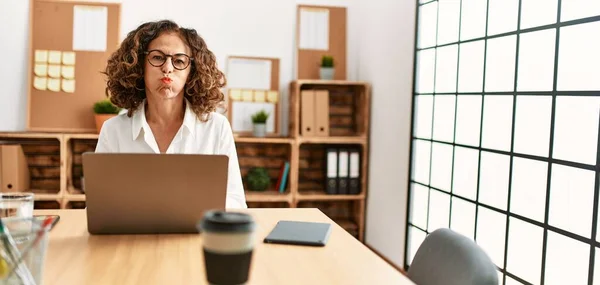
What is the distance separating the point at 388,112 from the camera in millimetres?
4090

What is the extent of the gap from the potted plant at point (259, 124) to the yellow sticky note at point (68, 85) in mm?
1299

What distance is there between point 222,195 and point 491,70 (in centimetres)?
181

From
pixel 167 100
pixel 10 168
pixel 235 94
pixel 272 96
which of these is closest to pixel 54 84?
pixel 10 168

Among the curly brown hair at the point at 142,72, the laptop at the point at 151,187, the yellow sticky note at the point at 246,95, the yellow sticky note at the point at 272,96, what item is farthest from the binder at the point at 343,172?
the laptop at the point at 151,187

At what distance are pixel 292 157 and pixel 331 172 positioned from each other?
1.04 feet

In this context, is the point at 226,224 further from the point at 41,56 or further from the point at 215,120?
the point at 41,56

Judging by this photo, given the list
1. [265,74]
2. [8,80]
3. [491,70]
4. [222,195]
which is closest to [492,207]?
[491,70]

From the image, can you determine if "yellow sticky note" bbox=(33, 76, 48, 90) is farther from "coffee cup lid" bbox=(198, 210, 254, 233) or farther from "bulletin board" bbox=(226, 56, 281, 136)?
"coffee cup lid" bbox=(198, 210, 254, 233)

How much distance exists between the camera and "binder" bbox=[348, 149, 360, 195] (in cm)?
436

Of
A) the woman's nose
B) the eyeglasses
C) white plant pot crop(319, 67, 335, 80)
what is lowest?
the woman's nose

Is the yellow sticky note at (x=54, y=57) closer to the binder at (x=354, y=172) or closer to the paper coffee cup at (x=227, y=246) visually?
the binder at (x=354, y=172)

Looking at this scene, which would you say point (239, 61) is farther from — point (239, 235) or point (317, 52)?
point (239, 235)

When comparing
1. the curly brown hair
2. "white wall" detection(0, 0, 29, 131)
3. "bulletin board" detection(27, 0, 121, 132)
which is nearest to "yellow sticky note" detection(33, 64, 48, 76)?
"bulletin board" detection(27, 0, 121, 132)

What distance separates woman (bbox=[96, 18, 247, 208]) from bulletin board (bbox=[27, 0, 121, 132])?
76.9 inches
